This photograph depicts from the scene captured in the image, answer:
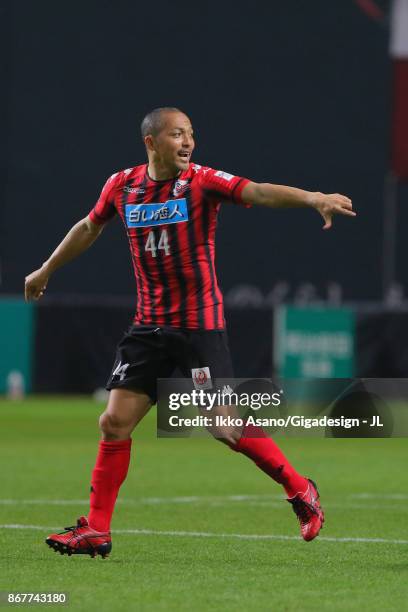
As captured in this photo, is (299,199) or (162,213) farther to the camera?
(162,213)

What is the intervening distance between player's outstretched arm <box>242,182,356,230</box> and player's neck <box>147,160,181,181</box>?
1.54ft

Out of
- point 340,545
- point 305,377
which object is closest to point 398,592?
point 340,545

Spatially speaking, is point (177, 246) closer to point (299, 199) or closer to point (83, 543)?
point (299, 199)

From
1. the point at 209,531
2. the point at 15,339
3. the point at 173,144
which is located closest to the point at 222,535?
the point at 209,531

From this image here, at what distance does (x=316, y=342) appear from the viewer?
72.2ft

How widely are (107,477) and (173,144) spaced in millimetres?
1703

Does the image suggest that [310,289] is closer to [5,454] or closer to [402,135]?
[402,135]

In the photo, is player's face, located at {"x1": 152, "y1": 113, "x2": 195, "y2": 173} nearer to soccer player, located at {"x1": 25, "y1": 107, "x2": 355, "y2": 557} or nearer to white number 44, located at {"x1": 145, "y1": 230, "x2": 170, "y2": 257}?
soccer player, located at {"x1": 25, "y1": 107, "x2": 355, "y2": 557}

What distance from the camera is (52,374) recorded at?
2314cm

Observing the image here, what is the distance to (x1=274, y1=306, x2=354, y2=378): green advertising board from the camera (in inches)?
859

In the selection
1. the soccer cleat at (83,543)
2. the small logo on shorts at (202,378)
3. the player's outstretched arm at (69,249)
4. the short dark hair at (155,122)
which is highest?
the short dark hair at (155,122)

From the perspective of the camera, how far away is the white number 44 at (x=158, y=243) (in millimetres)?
7395

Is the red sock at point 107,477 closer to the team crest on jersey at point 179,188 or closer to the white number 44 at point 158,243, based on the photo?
the white number 44 at point 158,243

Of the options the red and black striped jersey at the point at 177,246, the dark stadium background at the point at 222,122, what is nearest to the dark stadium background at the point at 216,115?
the dark stadium background at the point at 222,122
